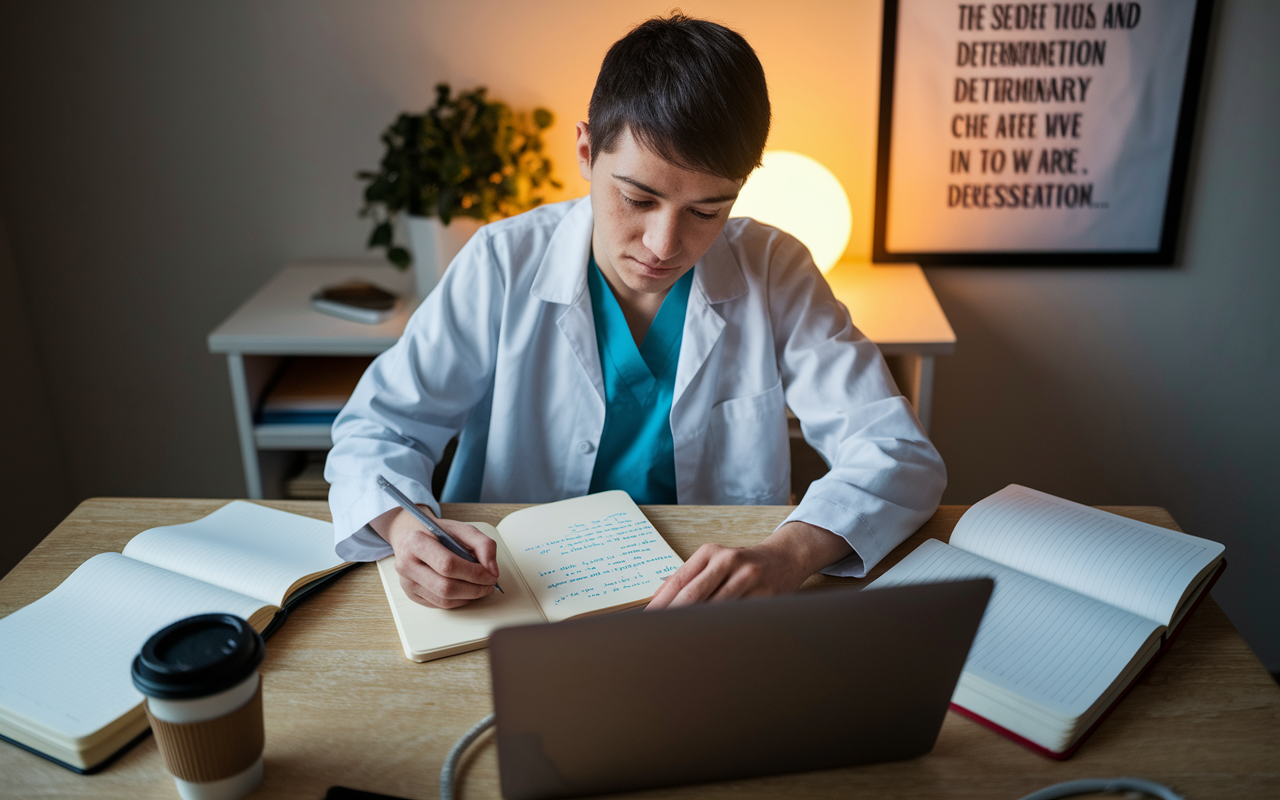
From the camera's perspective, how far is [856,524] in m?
0.92

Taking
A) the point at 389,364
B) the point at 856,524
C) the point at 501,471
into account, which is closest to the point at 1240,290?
the point at 856,524

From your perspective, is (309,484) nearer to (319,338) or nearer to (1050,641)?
(319,338)

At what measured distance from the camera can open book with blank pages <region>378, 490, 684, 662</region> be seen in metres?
0.80

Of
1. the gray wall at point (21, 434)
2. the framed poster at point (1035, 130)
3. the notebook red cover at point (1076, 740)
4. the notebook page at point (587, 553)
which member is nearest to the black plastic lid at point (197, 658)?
the notebook page at point (587, 553)

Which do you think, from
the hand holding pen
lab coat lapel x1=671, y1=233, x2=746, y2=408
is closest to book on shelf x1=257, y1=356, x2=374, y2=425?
lab coat lapel x1=671, y1=233, x2=746, y2=408

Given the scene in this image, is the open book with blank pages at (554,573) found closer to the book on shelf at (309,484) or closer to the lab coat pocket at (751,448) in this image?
the lab coat pocket at (751,448)

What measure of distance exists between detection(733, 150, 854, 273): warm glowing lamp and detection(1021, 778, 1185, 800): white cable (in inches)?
45.6

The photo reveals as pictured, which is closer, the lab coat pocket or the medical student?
the medical student

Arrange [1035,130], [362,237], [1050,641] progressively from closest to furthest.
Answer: [1050,641] < [1035,130] < [362,237]

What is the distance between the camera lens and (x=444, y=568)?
819 millimetres

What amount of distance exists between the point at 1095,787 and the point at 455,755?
0.46 metres

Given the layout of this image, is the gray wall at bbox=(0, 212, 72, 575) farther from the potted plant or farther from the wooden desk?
the wooden desk

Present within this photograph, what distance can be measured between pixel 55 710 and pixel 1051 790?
732 millimetres

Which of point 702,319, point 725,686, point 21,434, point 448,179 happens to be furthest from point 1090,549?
point 21,434
